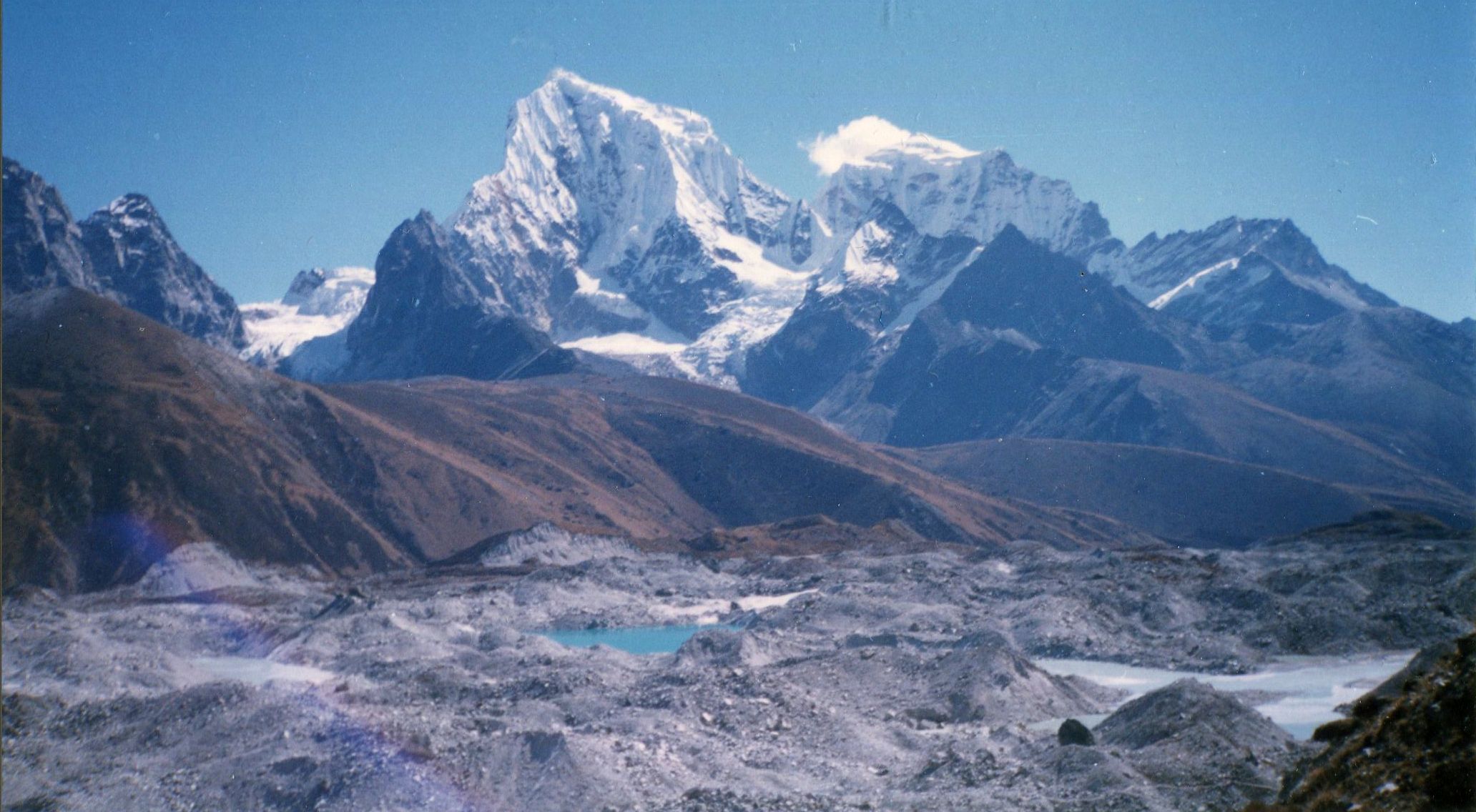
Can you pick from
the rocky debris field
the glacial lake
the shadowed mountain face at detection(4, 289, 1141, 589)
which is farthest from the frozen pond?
the shadowed mountain face at detection(4, 289, 1141, 589)

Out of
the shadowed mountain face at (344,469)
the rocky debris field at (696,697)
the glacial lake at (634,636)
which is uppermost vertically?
the shadowed mountain face at (344,469)

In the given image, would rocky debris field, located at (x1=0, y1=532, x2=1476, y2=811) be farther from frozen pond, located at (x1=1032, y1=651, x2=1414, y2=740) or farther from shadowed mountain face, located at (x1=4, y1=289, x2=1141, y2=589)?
shadowed mountain face, located at (x1=4, y1=289, x2=1141, y2=589)

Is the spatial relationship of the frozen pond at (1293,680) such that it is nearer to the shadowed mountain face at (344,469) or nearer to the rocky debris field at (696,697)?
the rocky debris field at (696,697)

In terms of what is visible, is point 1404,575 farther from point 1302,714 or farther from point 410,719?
point 410,719

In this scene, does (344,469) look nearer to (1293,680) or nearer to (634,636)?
(634,636)

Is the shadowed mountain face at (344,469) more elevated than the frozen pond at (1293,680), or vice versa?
the shadowed mountain face at (344,469)

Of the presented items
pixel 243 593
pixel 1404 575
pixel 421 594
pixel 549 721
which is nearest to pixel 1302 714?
pixel 549 721

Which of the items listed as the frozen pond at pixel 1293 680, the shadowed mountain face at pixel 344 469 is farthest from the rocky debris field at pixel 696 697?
the shadowed mountain face at pixel 344 469
